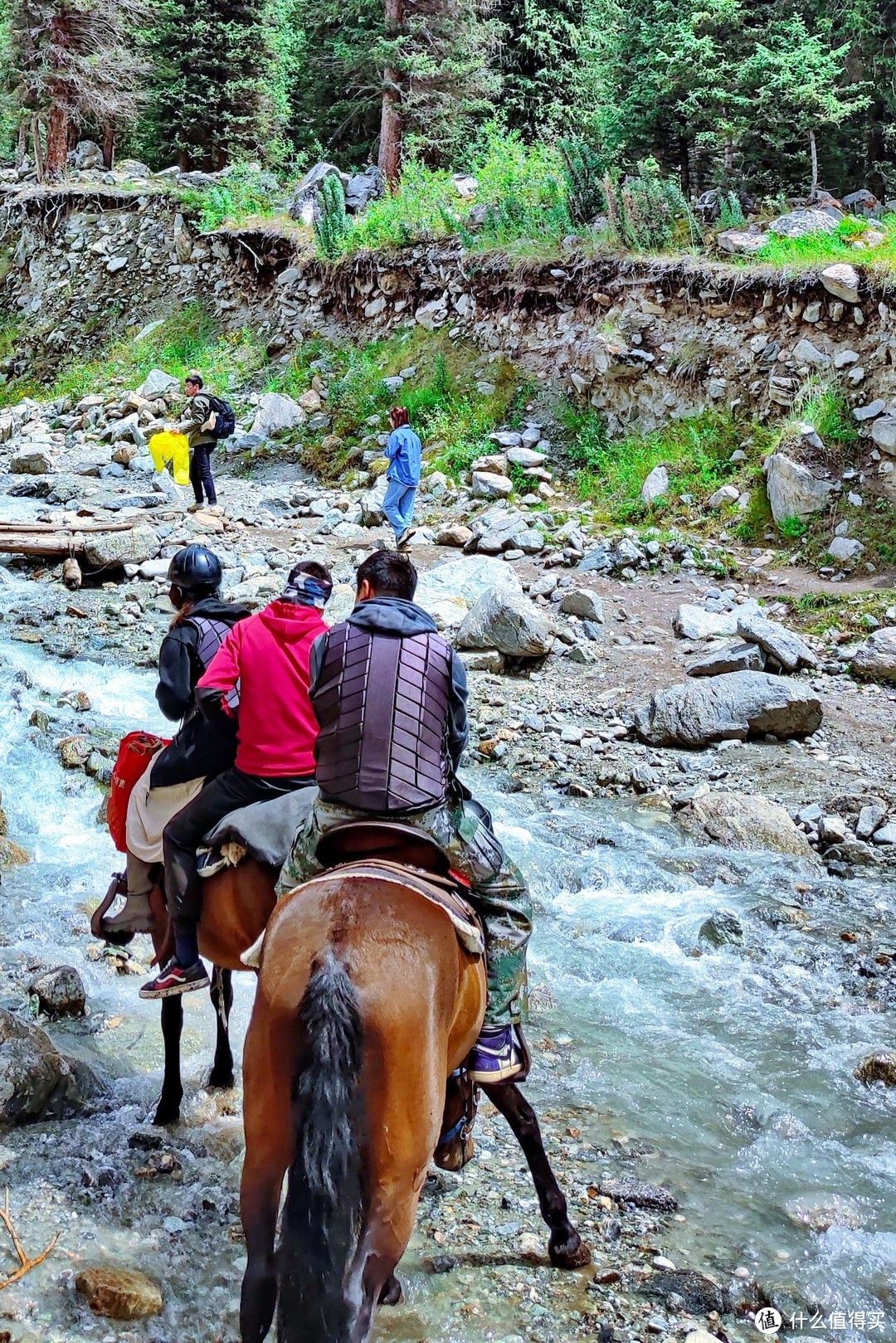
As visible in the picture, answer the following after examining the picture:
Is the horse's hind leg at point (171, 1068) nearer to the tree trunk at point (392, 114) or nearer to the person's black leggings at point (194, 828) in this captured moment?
the person's black leggings at point (194, 828)

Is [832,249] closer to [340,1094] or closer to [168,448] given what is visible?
[168,448]

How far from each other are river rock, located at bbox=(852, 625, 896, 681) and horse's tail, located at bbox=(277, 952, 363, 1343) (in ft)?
25.3

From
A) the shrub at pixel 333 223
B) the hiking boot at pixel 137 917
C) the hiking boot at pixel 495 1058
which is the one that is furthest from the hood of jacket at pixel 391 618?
the shrub at pixel 333 223

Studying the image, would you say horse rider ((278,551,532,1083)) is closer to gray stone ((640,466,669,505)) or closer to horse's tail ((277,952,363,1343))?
horse's tail ((277,952,363,1343))

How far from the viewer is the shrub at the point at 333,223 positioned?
19.8 meters

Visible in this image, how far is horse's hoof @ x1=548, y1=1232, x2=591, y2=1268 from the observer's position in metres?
3.57

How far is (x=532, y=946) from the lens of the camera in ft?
20.2

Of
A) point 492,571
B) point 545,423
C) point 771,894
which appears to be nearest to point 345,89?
point 545,423

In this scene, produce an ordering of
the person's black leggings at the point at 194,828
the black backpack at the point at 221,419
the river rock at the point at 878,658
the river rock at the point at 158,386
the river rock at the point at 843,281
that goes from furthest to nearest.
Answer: the river rock at the point at 158,386 < the black backpack at the point at 221,419 < the river rock at the point at 843,281 < the river rock at the point at 878,658 < the person's black leggings at the point at 194,828

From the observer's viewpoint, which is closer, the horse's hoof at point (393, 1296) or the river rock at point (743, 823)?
the horse's hoof at point (393, 1296)

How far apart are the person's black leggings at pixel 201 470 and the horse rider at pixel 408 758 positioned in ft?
39.1

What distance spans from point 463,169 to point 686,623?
1613 cm

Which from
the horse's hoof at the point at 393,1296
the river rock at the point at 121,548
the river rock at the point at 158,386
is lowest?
the horse's hoof at the point at 393,1296

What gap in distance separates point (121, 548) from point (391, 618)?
9924mm
